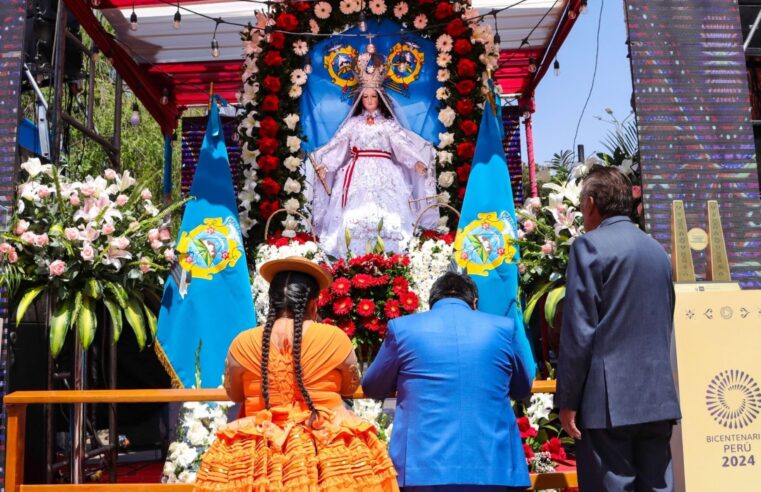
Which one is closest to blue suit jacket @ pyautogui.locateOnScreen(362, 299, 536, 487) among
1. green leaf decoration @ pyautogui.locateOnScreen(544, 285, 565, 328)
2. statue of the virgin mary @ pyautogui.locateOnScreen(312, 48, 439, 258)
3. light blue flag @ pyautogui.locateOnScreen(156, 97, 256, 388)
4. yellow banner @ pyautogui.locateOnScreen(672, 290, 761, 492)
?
yellow banner @ pyautogui.locateOnScreen(672, 290, 761, 492)

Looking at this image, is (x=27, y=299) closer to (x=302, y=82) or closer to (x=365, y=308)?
(x=365, y=308)

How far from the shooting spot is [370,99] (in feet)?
27.5

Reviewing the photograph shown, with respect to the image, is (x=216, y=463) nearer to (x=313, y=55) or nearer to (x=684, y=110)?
(x=684, y=110)

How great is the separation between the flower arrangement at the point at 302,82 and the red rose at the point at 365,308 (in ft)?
9.03

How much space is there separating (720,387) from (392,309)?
243 cm

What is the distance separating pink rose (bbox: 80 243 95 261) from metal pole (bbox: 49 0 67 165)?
1.91 metres

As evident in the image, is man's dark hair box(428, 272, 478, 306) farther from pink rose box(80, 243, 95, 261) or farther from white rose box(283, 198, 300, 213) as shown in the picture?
white rose box(283, 198, 300, 213)

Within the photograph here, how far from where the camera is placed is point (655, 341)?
121 inches

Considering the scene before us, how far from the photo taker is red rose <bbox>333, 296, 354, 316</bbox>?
5.38m

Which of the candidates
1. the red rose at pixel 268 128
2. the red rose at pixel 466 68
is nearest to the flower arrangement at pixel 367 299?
the red rose at pixel 268 128

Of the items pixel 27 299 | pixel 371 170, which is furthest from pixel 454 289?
pixel 371 170

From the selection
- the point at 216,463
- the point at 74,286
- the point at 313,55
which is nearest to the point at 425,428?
the point at 216,463

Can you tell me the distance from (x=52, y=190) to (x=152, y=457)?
153 inches

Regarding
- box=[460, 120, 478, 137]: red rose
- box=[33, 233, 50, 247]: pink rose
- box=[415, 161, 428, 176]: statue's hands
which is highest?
box=[460, 120, 478, 137]: red rose
